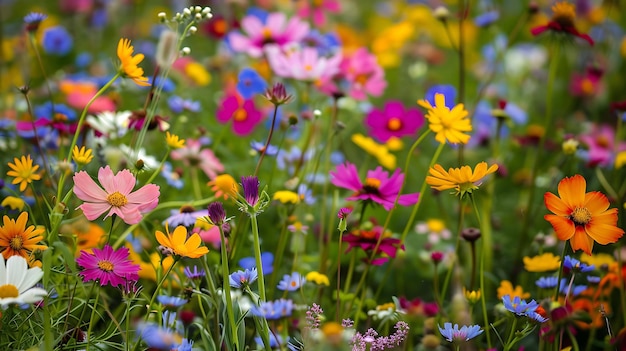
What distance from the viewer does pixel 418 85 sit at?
2.14 meters

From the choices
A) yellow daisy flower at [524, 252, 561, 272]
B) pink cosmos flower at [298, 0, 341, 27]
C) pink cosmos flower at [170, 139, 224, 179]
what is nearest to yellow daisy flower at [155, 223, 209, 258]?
pink cosmos flower at [170, 139, 224, 179]

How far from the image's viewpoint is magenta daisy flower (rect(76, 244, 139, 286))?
0.78 m

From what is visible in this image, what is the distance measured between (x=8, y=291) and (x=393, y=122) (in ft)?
2.62

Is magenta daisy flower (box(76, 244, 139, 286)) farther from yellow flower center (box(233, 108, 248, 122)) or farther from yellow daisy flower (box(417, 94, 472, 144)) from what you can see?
yellow flower center (box(233, 108, 248, 122))

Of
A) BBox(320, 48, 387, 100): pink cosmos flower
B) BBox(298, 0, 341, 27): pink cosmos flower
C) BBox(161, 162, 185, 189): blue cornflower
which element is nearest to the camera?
BBox(161, 162, 185, 189): blue cornflower

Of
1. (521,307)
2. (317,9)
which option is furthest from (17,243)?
(317,9)

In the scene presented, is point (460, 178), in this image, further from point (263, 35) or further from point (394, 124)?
point (263, 35)

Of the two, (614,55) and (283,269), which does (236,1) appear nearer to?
(283,269)

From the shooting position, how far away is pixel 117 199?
81 cm

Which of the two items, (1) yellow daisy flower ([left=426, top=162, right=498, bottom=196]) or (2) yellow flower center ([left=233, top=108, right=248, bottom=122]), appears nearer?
(1) yellow daisy flower ([left=426, top=162, right=498, bottom=196])

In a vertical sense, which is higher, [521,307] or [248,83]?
[248,83]

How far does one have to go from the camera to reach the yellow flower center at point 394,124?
4.19 feet

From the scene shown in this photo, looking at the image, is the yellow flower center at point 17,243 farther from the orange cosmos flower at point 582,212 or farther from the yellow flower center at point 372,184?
the orange cosmos flower at point 582,212

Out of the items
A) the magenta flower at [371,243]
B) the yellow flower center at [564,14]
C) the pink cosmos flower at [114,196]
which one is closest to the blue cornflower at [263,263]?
the magenta flower at [371,243]
